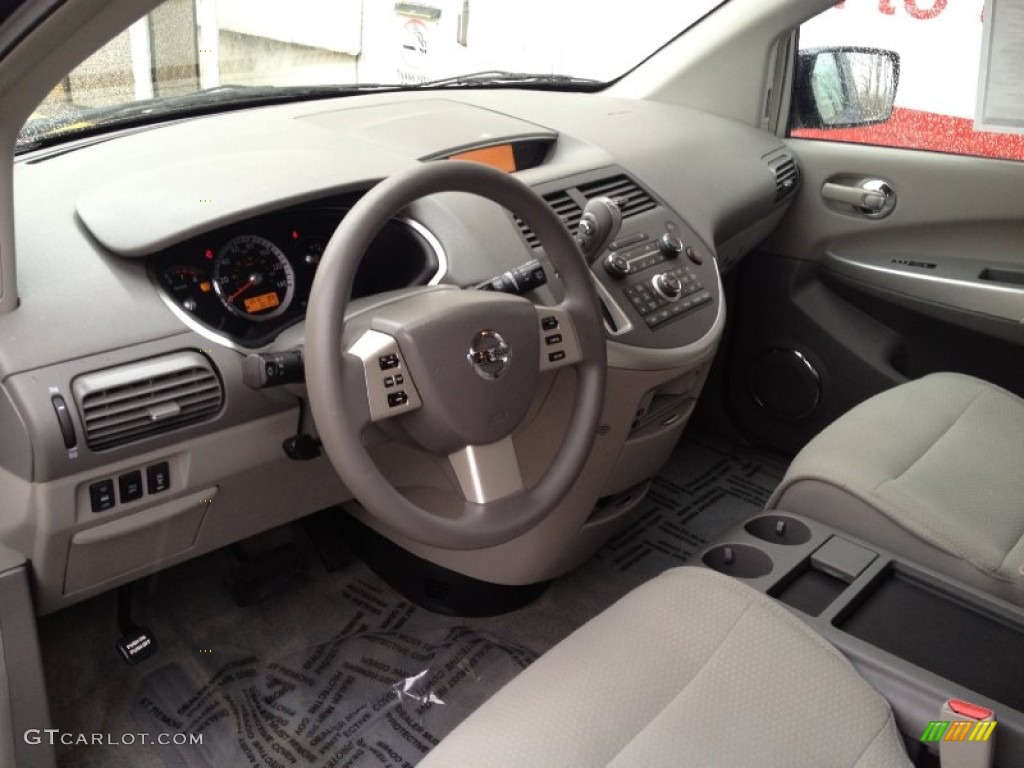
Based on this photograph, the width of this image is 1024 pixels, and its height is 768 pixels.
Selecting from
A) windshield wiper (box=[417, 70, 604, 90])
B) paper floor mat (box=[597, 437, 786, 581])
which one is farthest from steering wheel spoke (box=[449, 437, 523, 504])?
windshield wiper (box=[417, 70, 604, 90])

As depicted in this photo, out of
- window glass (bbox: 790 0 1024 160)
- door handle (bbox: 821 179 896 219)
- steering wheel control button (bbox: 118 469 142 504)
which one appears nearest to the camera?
steering wheel control button (bbox: 118 469 142 504)

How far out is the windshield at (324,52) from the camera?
5.04ft

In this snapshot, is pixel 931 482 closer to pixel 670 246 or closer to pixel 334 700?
pixel 670 246

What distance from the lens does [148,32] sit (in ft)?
4.96

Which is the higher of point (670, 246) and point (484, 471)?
point (670, 246)

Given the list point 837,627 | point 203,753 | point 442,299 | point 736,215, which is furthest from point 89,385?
point 736,215

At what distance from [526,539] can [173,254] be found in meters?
0.78

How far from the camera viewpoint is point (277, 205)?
1370mm

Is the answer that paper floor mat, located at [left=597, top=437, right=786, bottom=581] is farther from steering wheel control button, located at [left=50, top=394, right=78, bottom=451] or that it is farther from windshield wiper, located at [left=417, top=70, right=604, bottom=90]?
steering wheel control button, located at [left=50, top=394, right=78, bottom=451]

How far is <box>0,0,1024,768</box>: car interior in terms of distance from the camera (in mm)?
1050

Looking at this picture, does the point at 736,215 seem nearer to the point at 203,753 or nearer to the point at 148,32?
→ the point at 148,32

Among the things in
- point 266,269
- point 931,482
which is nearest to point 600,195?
point 266,269

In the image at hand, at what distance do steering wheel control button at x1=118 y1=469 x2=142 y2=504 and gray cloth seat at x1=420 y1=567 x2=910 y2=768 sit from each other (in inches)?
23.1

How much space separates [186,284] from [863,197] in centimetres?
164
